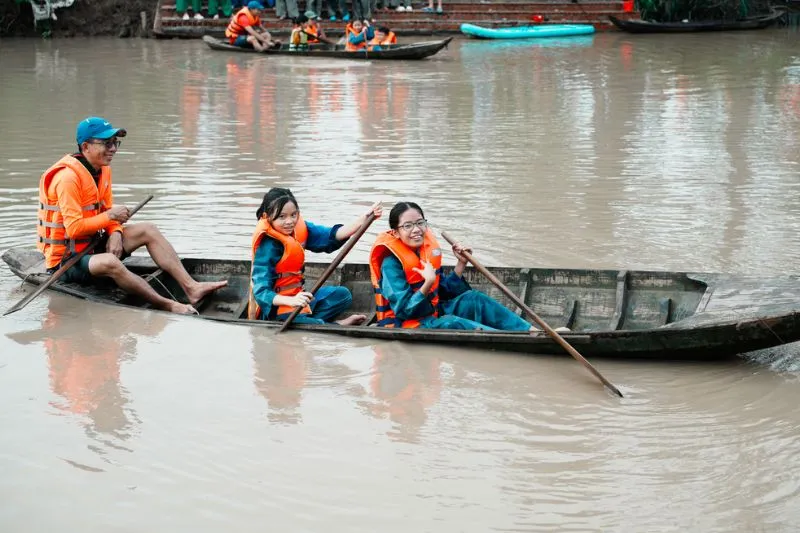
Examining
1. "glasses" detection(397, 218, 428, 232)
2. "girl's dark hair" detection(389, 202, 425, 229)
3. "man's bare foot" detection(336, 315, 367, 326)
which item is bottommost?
"man's bare foot" detection(336, 315, 367, 326)

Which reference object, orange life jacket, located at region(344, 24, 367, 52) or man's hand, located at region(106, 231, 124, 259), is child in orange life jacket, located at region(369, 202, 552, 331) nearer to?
man's hand, located at region(106, 231, 124, 259)

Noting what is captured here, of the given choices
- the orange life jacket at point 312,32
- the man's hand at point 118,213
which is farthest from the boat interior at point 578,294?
the orange life jacket at point 312,32

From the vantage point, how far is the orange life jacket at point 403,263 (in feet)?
20.1

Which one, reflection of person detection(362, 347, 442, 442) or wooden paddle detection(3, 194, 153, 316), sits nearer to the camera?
reflection of person detection(362, 347, 442, 442)

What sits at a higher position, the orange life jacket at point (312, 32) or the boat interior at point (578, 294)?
the orange life jacket at point (312, 32)

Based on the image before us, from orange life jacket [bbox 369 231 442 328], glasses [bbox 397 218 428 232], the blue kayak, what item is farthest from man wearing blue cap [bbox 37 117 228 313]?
the blue kayak

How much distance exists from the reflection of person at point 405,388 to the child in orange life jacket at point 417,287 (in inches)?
8.2

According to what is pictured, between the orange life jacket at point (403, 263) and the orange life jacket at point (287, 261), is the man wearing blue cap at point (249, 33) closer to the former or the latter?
the orange life jacket at point (287, 261)

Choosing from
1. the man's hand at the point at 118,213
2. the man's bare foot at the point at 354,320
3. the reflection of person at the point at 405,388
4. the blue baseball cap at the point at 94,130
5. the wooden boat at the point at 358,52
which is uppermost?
the wooden boat at the point at 358,52

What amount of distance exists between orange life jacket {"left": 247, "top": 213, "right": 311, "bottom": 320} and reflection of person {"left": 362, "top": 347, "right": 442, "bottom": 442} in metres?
0.68

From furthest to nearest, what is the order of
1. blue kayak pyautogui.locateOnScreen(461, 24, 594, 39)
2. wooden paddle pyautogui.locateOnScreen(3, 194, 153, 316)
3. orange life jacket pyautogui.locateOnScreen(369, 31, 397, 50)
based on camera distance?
blue kayak pyautogui.locateOnScreen(461, 24, 594, 39)
orange life jacket pyautogui.locateOnScreen(369, 31, 397, 50)
wooden paddle pyautogui.locateOnScreen(3, 194, 153, 316)

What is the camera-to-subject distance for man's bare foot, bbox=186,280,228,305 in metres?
7.00

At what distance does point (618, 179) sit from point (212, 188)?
3.63 meters

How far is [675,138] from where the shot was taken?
1202 cm
